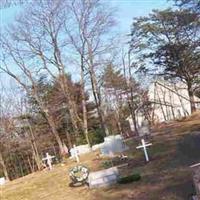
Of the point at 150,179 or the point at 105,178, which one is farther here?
the point at 105,178

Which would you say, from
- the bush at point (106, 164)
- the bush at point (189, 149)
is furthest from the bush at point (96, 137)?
the bush at point (189, 149)

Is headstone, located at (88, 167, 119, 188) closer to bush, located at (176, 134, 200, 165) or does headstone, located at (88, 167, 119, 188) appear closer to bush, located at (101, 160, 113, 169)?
bush, located at (176, 134, 200, 165)

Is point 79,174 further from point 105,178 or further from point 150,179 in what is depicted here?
point 150,179

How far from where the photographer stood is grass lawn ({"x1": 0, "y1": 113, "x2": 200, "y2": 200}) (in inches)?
579

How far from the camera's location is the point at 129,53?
42.6m

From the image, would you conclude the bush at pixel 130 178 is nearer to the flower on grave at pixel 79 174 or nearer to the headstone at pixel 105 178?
the headstone at pixel 105 178

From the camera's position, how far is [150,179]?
16438 mm

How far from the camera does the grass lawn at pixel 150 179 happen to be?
14.7 m

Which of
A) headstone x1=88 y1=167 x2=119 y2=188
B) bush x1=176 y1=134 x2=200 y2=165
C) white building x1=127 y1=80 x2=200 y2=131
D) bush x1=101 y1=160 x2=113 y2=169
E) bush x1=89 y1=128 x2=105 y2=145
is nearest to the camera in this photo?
headstone x1=88 y1=167 x2=119 y2=188

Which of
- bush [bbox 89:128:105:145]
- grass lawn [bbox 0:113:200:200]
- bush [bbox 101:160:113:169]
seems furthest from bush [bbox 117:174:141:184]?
bush [bbox 89:128:105:145]

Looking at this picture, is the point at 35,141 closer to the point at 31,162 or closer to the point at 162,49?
the point at 31,162

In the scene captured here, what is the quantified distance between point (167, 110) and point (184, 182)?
43.4 metres

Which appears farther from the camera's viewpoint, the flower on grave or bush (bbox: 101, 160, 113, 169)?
bush (bbox: 101, 160, 113, 169)

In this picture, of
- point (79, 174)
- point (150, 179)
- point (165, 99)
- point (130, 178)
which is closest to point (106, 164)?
point (79, 174)
